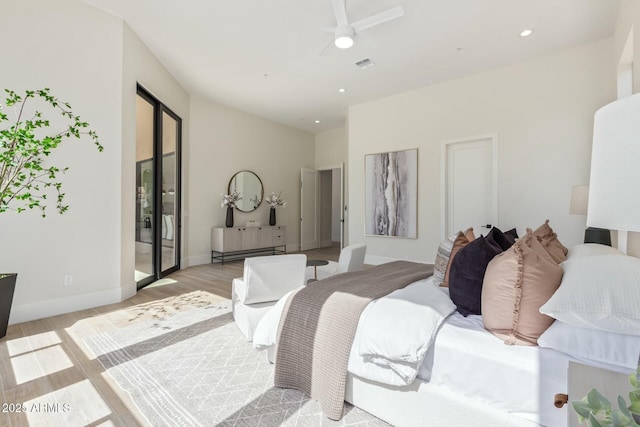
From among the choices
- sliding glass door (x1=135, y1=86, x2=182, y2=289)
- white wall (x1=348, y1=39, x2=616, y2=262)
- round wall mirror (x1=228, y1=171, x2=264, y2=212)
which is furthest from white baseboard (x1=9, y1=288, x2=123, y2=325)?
white wall (x1=348, y1=39, x2=616, y2=262)

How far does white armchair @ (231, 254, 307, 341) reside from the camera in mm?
2449

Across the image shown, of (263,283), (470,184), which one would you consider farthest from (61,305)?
(470,184)

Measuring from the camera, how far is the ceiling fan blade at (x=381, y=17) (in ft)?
9.45

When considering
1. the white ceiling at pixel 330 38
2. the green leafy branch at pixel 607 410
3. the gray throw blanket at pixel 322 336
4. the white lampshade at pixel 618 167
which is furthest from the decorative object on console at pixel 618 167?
the white ceiling at pixel 330 38

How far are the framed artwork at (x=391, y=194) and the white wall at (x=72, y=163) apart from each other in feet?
13.5

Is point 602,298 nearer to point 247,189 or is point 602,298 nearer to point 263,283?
point 263,283

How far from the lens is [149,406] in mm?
1743

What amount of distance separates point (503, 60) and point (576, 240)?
2.64m

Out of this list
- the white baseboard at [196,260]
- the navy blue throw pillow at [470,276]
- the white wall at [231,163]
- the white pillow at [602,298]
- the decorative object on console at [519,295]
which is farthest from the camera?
the white wall at [231,163]

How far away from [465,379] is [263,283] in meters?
1.59

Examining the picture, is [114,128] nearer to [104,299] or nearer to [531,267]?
[104,299]

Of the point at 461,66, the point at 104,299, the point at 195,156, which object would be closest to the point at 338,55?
the point at 461,66

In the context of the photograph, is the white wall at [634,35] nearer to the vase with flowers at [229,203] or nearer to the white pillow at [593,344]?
the white pillow at [593,344]

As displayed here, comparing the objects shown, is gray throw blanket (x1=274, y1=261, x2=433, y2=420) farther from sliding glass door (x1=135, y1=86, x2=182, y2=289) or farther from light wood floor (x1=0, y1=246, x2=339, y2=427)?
sliding glass door (x1=135, y1=86, x2=182, y2=289)
